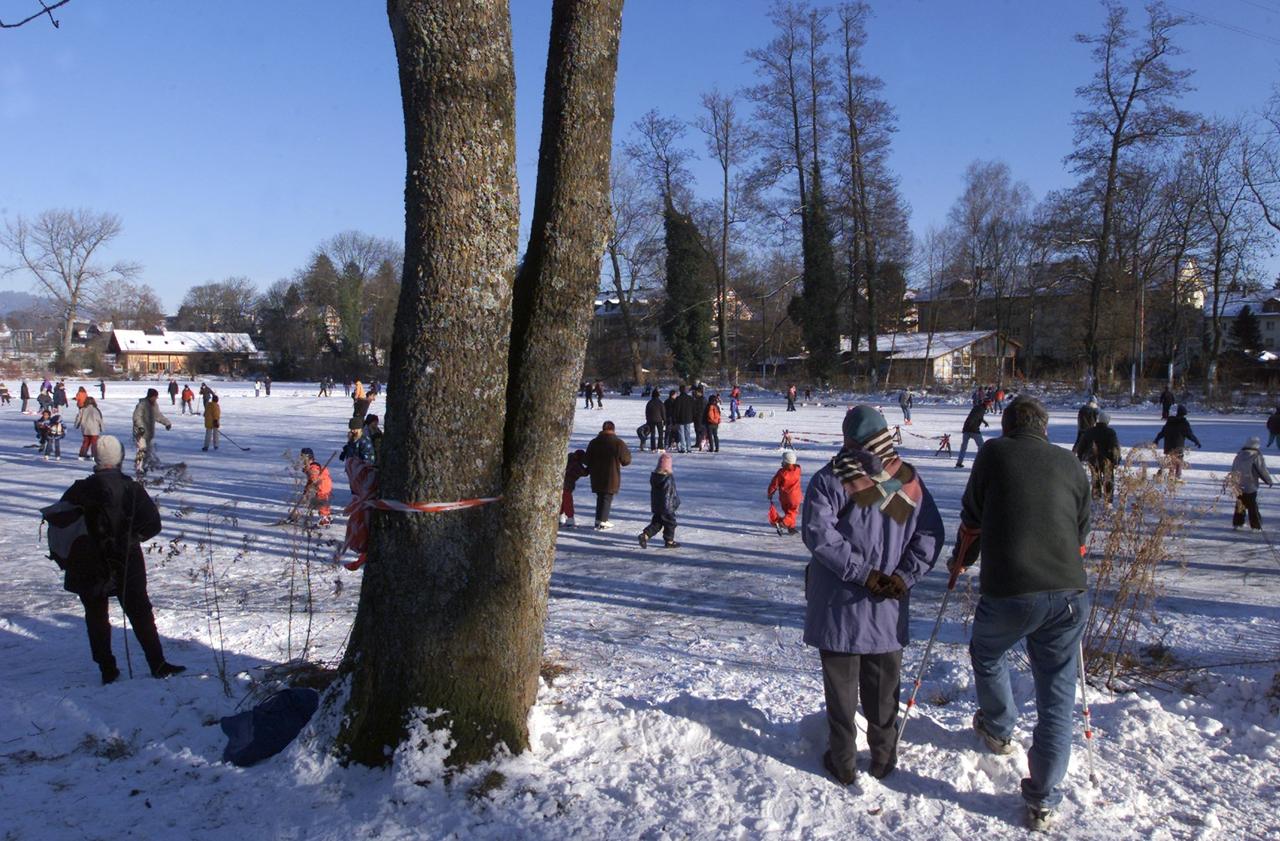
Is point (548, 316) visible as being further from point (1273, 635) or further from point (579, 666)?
point (1273, 635)

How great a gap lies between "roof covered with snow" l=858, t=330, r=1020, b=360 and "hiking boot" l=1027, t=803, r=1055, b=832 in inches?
2054

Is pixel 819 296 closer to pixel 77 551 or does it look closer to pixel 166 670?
pixel 166 670

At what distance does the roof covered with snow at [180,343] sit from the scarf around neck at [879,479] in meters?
94.8

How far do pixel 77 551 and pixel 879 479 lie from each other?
4.44 metres

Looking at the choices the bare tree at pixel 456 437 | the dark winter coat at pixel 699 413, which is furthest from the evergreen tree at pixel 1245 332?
the bare tree at pixel 456 437

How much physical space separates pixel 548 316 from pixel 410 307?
55cm

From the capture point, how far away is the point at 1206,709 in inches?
172

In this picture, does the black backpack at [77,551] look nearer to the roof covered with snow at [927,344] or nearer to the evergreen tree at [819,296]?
the evergreen tree at [819,296]

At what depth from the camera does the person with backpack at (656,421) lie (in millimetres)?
22047

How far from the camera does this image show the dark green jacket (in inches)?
135

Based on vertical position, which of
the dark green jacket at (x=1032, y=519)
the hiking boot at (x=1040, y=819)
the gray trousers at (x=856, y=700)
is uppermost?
the dark green jacket at (x=1032, y=519)

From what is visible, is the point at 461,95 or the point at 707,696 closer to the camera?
the point at 461,95

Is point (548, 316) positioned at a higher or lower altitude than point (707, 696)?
higher

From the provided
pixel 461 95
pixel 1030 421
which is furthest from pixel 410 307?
pixel 1030 421
